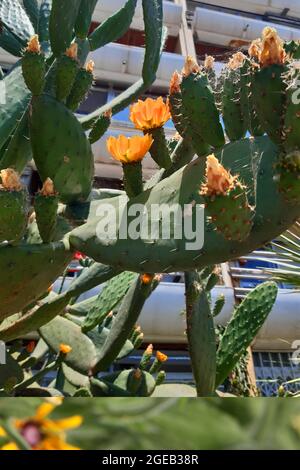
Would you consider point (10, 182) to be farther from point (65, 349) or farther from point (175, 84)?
point (65, 349)

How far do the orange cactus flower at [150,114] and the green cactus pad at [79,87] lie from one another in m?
0.31

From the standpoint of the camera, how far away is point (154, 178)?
1.84 m

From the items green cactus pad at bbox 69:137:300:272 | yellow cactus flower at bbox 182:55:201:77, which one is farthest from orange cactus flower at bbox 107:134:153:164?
yellow cactus flower at bbox 182:55:201:77

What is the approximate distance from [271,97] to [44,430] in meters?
0.90

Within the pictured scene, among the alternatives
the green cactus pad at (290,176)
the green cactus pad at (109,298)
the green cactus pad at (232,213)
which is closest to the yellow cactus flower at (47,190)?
the green cactus pad at (232,213)

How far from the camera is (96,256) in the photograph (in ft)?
4.94

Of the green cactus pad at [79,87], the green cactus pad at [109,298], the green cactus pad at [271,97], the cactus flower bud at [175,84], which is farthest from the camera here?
the green cactus pad at [109,298]

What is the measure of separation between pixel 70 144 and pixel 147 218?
1.28ft

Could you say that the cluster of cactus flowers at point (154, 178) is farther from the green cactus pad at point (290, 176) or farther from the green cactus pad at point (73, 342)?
the green cactus pad at point (73, 342)

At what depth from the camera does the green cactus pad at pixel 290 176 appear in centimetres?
110

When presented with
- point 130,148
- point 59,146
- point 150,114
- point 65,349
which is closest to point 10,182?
point 59,146

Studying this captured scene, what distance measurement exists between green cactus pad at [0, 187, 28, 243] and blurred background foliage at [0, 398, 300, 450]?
74 centimetres

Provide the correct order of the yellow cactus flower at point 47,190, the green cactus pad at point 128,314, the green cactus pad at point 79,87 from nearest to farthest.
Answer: the yellow cactus flower at point 47,190
the green cactus pad at point 79,87
the green cactus pad at point 128,314
